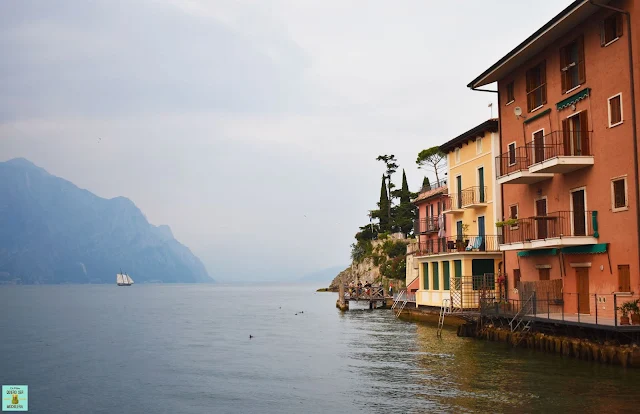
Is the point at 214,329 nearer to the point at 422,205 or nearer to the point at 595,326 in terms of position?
the point at 422,205

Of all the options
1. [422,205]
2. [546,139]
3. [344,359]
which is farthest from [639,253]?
[422,205]

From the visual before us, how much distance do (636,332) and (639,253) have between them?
3.34 m

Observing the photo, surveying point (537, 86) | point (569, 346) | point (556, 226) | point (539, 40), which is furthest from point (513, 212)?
point (569, 346)

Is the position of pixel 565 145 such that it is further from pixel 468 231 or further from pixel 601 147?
pixel 468 231

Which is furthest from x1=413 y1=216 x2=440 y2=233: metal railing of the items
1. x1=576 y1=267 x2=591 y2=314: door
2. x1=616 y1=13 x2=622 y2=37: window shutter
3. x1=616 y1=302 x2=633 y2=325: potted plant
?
x1=616 y1=302 x2=633 y2=325: potted plant

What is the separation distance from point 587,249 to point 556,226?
2.18 meters

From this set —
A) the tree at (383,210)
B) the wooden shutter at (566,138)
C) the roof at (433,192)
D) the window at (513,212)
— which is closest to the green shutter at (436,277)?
the roof at (433,192)

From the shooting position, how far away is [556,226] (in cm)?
3009

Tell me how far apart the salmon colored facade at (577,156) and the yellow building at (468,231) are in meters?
5.70

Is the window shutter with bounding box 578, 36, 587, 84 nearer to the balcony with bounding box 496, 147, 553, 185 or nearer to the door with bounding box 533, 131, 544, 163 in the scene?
the door with bounding box 533, 131, 544, 163

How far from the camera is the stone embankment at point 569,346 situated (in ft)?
75.1

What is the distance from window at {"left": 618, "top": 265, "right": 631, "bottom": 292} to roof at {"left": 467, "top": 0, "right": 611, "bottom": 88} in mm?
10993

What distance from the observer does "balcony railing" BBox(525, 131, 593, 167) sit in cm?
2848

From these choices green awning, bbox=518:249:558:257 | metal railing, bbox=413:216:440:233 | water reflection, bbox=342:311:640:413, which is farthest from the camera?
metal railing, bbox=413:216:440:233
